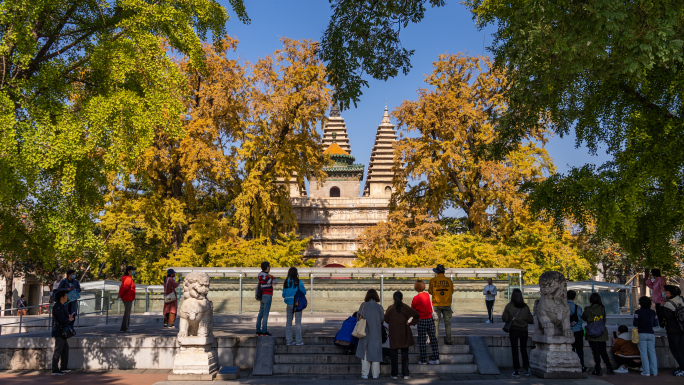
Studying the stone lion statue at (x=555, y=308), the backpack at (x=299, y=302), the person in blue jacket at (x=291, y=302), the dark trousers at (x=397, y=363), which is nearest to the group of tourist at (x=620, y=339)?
the stone lion statue at (x=555, y=308)

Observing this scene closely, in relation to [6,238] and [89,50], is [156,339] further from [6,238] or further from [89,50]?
[89,50]

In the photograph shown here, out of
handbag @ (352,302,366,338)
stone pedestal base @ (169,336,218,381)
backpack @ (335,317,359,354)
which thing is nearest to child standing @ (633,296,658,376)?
handbag @ (352,302,366,338)

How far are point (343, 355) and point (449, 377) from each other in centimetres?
216

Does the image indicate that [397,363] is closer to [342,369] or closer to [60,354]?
[342,369]

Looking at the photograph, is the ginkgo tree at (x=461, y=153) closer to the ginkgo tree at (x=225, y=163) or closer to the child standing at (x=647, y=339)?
the ginkgo tree at (x=225, y=163)

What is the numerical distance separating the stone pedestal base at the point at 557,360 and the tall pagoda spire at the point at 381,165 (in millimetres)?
46700

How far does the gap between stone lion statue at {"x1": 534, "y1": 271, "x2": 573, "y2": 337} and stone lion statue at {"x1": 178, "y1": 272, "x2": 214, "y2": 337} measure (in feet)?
21.0

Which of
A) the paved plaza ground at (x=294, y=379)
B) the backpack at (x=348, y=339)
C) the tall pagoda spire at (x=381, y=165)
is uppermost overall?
the tall pagoda spire at (x=381, y=165)

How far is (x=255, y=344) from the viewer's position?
11.3m

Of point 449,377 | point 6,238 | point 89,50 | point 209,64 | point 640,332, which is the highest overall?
point 209,64

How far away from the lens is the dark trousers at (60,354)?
34.7 ft

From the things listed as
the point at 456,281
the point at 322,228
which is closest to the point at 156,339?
the point at 456,281

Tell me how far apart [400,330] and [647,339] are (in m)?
4.99

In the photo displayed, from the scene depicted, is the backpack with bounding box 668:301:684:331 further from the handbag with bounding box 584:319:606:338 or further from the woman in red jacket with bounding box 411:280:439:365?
the woman in red jacket with bounding box 411:280:439:365
